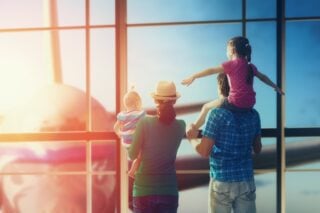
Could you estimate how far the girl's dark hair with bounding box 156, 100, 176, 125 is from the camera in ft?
6.44

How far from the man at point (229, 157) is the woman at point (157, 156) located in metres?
0.15

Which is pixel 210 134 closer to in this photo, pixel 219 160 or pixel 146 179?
pixel 219 160

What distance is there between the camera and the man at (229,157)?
1.97 m

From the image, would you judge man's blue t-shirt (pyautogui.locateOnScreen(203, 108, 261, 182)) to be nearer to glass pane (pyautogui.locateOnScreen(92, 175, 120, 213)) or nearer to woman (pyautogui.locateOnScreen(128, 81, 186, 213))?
woman (pyautogui.locateOnScreen(128, 81, 186, 213))

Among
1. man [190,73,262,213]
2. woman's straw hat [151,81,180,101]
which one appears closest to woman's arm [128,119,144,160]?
woman's straw hat [151,81,180,101]

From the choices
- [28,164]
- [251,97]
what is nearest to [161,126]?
[251,97]

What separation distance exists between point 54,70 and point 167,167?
8.02 meters

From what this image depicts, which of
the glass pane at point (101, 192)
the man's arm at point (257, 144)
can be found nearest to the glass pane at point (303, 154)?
the glass pane at point (101, 192)

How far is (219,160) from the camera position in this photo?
2006mm

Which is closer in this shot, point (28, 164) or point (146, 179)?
point (146, 179)

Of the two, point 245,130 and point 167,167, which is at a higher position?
point 245,130

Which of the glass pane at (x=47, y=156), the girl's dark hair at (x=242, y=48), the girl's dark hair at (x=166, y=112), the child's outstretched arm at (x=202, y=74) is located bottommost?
the glass pane at (x=47, y=156)

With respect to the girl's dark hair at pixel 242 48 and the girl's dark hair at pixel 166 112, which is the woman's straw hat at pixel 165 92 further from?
the girl's dark hair at pixel 242 48

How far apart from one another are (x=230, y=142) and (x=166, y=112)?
325mm
